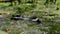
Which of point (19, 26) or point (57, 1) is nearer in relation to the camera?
point (19, 26)

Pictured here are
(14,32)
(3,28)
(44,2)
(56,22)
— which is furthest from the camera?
(44,2)

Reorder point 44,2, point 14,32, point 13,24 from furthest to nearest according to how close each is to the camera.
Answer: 1. point 44,2
2. point 13,24
3. point 14,32

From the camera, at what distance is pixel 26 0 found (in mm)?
5781

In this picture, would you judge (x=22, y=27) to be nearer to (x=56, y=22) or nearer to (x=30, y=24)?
(x=30, y=24)

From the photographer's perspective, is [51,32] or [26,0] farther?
[26,0]

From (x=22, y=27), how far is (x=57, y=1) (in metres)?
3.24

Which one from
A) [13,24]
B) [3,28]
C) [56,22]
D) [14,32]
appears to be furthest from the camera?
[56,22]

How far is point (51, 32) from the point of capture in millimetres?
2453

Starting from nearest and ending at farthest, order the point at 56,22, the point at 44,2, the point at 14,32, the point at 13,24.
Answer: the point at 14,32
the point at 13,24
the point at 56,22
the point at 44,2

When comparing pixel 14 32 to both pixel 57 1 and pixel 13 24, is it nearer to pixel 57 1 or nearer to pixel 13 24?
pixel 13 24

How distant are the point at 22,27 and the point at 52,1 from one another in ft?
10.4

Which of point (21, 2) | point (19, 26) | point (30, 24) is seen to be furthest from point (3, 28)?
point (21, 2)

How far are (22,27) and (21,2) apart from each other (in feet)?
9.94

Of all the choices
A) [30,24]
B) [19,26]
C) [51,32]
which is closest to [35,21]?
[30,24]
